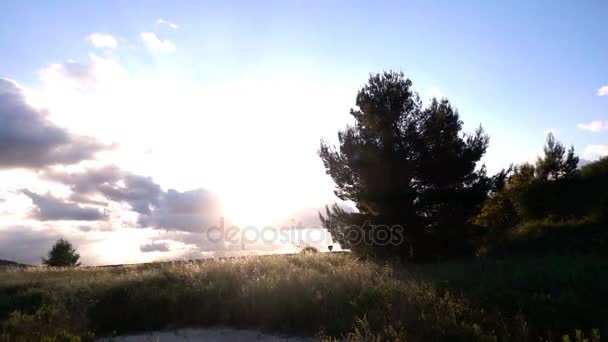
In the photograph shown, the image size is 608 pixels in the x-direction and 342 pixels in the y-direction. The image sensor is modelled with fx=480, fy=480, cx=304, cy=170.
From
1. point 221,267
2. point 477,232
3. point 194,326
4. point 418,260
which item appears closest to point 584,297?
point 194,326

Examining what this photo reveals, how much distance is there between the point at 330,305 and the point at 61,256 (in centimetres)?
3571

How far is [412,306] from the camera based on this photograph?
28.8 ft

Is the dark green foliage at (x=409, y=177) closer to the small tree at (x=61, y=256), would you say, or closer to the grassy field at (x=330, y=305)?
the grassy field at (x=330, y=305)

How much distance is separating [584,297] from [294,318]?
6179mm

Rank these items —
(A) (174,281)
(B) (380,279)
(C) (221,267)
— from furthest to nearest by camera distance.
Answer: (C) (221,267) → (A) (174,281) → (B) (380,279)

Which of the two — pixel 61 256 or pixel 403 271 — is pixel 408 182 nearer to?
pixel 403 271

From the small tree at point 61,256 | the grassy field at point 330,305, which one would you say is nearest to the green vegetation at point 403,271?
the grassy field at point 330,305

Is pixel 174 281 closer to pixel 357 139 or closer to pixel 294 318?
pixel 294 318

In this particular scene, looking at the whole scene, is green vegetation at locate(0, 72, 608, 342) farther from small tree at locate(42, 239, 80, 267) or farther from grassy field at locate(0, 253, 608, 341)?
small tree at locate(42, 239, 80, 267)

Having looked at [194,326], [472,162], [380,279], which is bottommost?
[194,326]

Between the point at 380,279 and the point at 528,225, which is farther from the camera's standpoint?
the point at 528,225

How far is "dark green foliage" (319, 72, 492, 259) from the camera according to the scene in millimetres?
21953

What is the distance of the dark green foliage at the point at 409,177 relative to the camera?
22.0 m

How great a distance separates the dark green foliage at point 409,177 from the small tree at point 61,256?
1028 inches
